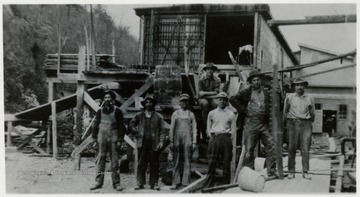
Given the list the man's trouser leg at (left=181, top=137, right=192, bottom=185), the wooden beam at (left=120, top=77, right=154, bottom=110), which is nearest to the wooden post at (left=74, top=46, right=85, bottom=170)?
the wooden beam at (left=120, top=77, right=154, bottom=110)

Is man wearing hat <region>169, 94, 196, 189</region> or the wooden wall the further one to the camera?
the wooden wall

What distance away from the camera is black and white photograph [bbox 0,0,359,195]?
7.26m

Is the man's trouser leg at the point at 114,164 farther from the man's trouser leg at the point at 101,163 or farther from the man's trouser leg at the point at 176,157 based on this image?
the man's trouser leg at the point at 176,157

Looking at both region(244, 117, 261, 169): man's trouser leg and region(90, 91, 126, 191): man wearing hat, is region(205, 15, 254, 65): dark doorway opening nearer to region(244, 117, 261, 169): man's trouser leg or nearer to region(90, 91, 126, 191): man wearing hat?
region(244, 117, 261, 169): man's trouser leg

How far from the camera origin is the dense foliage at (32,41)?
8.38 m

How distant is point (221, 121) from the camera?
24.3ft

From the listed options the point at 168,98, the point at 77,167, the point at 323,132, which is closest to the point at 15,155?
the point at 77,167

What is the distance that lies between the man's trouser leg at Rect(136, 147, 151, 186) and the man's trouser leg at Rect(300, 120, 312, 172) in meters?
2.77

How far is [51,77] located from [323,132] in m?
14.6

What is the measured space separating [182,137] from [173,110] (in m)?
1.36

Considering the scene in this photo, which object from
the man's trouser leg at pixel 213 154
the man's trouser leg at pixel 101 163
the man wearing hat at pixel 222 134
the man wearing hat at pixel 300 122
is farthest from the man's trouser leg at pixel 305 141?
the man's trouser leg at pixel 101 163

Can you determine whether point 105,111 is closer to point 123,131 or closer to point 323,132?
point 123,131

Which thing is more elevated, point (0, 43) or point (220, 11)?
point (220, 11)

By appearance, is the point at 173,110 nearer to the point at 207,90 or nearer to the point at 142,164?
the point at 207,90
